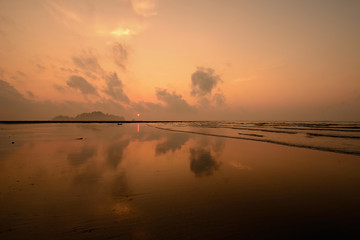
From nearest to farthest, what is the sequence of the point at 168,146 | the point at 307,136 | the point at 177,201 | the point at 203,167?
1. the point at 177,201
2. the point at 203,167
3. the point at 168,146
4. the point at 307,136

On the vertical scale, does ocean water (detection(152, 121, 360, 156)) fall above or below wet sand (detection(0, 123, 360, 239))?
above

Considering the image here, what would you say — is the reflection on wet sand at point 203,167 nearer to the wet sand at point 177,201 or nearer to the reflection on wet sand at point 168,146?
the wet sand at point 177,201

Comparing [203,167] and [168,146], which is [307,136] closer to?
[168,146]

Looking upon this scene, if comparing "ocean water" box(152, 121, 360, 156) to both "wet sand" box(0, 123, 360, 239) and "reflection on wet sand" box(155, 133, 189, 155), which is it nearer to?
"wet sand" box(0, 123, 360, 239)

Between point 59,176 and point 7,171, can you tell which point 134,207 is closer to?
point 59,176

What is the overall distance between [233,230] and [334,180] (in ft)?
24.2

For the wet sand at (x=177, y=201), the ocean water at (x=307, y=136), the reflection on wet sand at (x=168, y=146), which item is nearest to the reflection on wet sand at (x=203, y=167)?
the wet sand at (x=177, y=201)

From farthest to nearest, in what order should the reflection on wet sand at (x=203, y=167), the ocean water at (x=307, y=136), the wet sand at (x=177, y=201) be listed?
the ocean water at (x=307, y=136) → the reflection on wet sand at (x=203, y=167) → the wet sand at (x=177, y=201)

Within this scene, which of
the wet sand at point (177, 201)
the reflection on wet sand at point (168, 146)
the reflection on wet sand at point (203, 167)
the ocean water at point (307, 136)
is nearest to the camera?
the wet sand at point (177, 201)

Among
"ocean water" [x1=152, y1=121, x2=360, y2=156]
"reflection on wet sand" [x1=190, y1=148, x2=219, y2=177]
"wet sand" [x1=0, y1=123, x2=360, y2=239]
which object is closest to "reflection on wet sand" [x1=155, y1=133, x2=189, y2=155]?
"reflection on wet sand" [x1=190, y1=148, x2=219, y2=177]

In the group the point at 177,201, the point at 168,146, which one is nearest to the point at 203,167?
the point at 177,201

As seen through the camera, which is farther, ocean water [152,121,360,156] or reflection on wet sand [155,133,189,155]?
ocean water [152,121,360,156]

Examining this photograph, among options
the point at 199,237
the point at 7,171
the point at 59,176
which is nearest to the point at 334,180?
the point at 199,237

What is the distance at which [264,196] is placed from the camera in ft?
23.0
